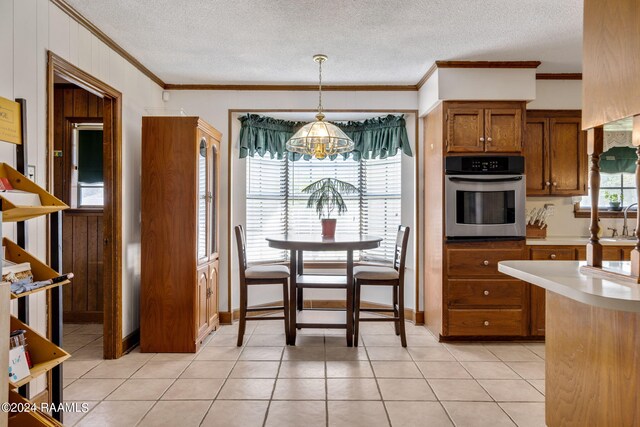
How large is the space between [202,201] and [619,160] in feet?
13.4

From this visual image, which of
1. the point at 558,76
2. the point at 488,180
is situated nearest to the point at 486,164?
the point at 488,180

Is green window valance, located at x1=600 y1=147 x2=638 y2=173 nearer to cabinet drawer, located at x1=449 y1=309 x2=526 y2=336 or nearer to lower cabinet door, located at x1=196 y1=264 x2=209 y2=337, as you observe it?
cabinet drawer, located at x1=449 y1=309 x2=526 y2=336

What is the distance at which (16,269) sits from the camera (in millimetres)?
1852

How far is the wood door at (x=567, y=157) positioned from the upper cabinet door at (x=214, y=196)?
326 centimetres

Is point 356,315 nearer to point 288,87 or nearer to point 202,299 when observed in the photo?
point 202,299

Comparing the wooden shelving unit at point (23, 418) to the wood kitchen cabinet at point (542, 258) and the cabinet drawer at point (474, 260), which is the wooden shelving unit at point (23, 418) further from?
the wood kitchen cabinet at point (542, 258)

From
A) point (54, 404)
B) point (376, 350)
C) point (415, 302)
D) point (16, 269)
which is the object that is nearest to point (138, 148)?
point (16, 269)

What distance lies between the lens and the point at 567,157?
3.93 meters

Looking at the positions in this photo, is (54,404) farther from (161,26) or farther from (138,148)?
(161,26)

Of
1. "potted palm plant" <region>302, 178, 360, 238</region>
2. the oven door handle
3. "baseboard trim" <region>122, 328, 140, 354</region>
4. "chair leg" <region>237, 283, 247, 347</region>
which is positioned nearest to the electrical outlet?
the oven door handle

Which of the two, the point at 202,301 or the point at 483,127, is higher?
the point at 483,127

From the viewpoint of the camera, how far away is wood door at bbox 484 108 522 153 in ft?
11.8

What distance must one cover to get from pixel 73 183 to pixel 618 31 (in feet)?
14.9

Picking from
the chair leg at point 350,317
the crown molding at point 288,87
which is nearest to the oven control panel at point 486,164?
the crown molding at point 288,87
